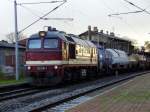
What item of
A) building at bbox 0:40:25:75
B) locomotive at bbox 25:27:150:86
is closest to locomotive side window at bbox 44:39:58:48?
locomotive at bbox 25:27:150:86

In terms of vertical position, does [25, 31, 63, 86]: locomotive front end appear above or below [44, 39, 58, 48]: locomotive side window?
below

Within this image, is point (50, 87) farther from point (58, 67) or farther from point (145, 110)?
point (145, 110)

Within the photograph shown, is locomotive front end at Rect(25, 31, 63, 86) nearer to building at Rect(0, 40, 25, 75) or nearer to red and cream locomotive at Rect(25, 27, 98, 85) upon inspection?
red and cream locomotive at Rect(25, 27, 98, 85)

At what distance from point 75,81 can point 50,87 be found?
518 centimetres

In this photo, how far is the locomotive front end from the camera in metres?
27.9

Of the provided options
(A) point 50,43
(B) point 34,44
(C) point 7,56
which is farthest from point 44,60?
(C) point 7,56

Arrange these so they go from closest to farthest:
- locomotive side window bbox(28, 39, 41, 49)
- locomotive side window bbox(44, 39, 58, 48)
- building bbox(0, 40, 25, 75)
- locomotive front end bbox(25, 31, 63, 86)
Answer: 1. locomotive front end bbox(25, 31, 63, 86)
2. locomotive side window bbox(44, 39, 58, 48)
3. locomotive side window bbox(28, 39, 41, 49)
4. building bbox(0, 40, 25, 75)

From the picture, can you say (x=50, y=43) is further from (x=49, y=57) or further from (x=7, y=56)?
(x=7, y=56)

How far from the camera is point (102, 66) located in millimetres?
45375

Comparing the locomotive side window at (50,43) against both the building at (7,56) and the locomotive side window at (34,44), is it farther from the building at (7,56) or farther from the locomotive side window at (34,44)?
the building at (7,56)

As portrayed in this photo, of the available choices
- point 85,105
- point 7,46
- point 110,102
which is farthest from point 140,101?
point 7,46

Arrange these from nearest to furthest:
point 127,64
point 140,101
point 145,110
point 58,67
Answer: point 145,110 → point 140,101 → point 58,67 → point 127,64

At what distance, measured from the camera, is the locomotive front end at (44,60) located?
27.9m

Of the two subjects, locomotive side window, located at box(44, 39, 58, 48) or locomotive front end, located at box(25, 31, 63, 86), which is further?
locomotive side window, located at box(44, 39, 58, 48)
